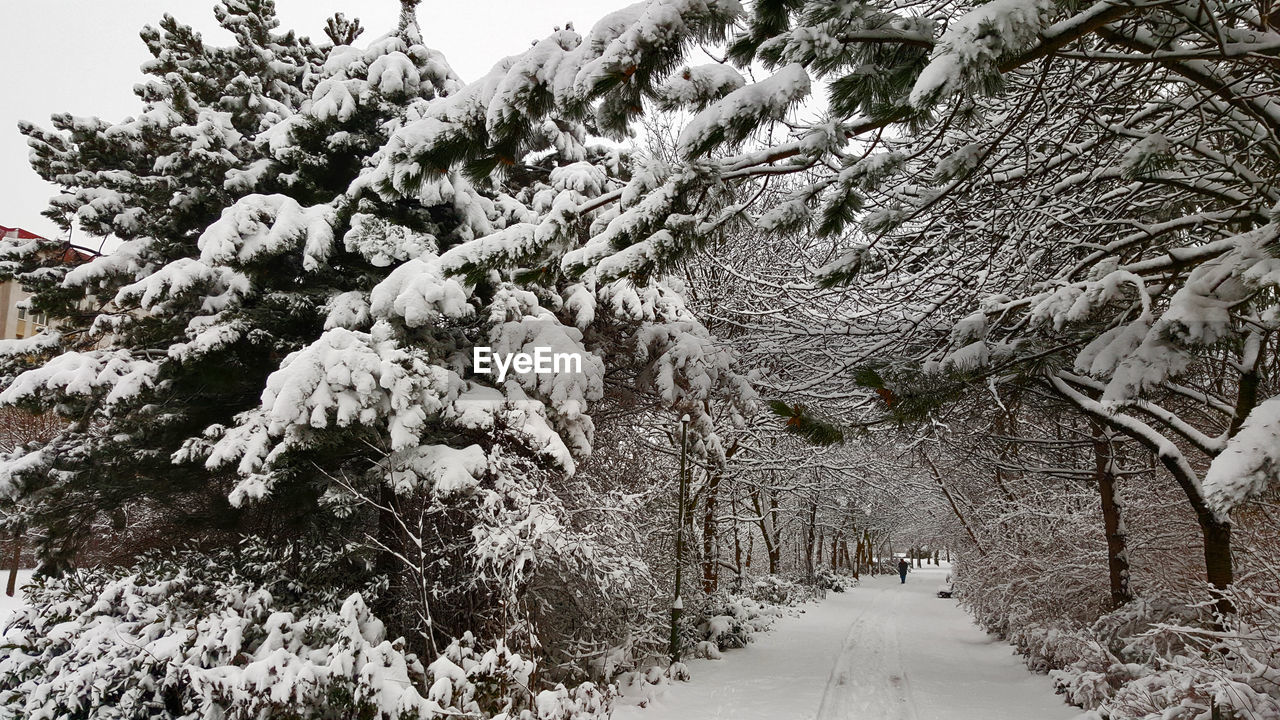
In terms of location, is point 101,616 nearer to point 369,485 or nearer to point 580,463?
point 369,485

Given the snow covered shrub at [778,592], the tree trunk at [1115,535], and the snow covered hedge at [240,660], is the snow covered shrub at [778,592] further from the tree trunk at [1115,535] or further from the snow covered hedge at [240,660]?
the snow covered hedge at [240,660]

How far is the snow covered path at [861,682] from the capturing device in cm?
708

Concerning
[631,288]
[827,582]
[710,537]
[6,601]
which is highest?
[631,288]

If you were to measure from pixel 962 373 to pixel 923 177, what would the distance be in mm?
2524

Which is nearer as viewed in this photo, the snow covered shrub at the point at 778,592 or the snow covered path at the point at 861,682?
the snow covered path at the point at 861,682

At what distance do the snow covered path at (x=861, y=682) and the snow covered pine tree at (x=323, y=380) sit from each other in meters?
1.98

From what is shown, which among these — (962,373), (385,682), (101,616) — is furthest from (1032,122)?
(101,616)

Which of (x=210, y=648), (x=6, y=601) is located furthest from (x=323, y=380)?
(x=6, y=601)

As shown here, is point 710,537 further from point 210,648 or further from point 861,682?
point 210,648

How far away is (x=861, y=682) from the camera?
878 centimetres

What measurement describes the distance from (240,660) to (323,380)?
2.29 meters

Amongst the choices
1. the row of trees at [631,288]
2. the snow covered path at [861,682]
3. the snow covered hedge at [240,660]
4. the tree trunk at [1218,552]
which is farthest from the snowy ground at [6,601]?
the tree trunk at [1218,552]

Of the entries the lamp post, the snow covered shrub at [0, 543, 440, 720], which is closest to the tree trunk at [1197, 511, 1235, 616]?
the lamp post

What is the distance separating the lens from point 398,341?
6512mm
